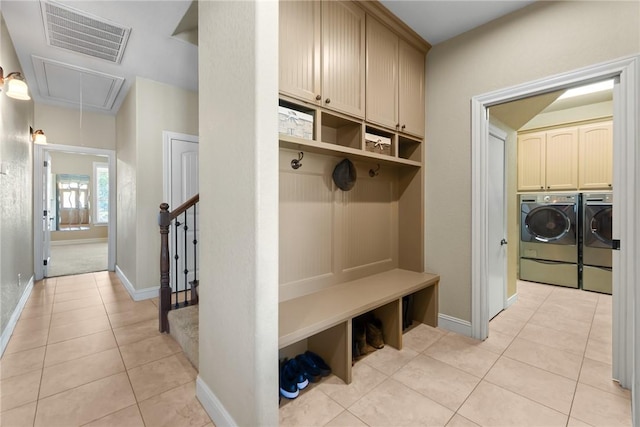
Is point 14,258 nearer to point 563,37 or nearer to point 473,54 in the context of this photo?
point 473,54

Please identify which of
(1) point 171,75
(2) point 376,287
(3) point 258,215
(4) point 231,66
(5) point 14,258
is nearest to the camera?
(3) point 258,215

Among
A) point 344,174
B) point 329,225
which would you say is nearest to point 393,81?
point 344,174

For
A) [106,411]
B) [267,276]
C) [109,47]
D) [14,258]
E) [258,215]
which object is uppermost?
[109,47]

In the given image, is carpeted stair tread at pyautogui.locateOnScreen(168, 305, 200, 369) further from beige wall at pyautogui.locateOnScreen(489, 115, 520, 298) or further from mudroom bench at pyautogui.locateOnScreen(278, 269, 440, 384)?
beige wall at pyautogui.locateOnScreen(489, 115, 520, 298)

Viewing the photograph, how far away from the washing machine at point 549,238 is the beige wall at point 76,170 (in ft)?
34.8

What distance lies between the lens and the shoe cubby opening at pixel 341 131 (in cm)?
213

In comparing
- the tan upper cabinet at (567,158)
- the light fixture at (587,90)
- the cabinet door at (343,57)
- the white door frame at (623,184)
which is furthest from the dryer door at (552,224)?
the cabinet door at (343,57)

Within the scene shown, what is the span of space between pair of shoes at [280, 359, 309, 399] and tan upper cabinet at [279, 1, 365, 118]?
1808 mm

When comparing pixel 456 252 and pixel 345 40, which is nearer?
pixel 345 40

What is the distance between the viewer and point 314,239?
218cm

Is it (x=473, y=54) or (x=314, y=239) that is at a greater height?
(x=473, y=54)

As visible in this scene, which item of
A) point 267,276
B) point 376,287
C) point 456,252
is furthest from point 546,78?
Result: point 267,276

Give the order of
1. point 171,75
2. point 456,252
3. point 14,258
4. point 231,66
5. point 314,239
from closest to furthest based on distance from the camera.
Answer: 1. point 231,66
2. point 314,239
3. point 456,252
4. point 14,258
5. point 171,75

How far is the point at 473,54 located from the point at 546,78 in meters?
0.65
